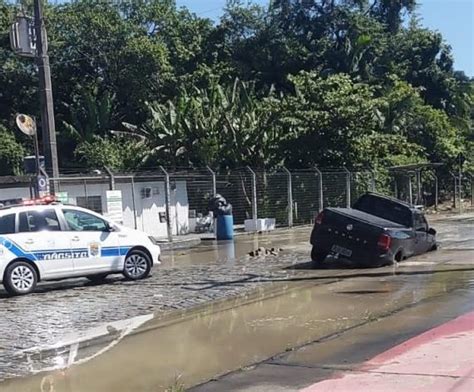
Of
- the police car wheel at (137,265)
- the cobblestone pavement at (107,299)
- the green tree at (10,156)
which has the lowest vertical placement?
the cobblestone pavement at (107,299)

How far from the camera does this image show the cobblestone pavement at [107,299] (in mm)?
9297

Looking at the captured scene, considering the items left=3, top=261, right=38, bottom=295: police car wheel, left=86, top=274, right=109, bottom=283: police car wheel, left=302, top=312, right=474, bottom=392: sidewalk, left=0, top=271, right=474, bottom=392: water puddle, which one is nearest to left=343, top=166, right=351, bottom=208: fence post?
left=86, top=274, right=109, bottom=283: police car wheel

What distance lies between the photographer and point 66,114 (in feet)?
152

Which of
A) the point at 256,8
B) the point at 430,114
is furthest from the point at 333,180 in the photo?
the point at 256,8

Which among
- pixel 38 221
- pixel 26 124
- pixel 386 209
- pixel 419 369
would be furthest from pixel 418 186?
pixel 419 369

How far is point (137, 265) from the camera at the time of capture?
46.9 ft

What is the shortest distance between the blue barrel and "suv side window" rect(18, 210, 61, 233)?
434 inches

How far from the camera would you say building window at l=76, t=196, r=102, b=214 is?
23328mm

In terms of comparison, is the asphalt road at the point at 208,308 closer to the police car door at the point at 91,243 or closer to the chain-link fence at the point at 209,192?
the police car door at the point at 91,243

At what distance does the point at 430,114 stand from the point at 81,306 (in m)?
35.0

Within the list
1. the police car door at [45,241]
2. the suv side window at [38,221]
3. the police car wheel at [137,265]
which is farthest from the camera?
the police car wheel at [137,265]

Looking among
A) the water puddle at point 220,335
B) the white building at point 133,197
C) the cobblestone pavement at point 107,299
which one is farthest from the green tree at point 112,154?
the water puddle at point 220,335

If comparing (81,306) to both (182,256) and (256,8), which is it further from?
(256,8)

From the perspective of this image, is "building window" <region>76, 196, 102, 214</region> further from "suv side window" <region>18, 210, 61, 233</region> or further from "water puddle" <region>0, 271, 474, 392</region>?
"water puddle" <region>0, 271, 474, 392</region>
